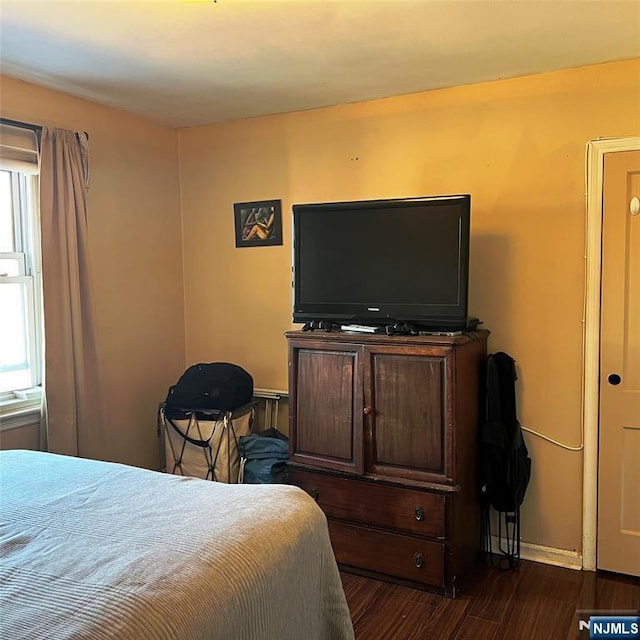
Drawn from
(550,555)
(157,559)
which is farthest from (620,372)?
(157,559)

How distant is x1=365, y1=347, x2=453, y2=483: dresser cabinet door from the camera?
9.11 ft

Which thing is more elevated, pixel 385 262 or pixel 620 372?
pixel 385 262

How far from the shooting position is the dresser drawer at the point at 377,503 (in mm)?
2807

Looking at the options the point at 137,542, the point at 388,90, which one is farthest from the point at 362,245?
the point at 137,542

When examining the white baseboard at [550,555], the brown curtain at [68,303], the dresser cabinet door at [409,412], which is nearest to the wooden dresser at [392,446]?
the dresser cabinet door at [409,412]

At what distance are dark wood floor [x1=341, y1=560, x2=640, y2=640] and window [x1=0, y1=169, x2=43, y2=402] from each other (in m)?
1.93

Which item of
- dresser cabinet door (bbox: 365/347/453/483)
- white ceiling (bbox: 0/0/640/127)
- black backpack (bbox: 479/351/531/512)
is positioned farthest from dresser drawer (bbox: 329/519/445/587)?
white ceiling (bbox: 0/0/640/127)

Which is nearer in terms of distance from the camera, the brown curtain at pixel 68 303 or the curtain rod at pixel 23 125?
the curtain rod at pixel 23 125

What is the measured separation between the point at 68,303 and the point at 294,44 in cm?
170

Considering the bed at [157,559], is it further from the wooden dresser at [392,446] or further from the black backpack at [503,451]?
the black backpack at [503,451]

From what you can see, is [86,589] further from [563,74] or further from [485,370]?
[563,74]

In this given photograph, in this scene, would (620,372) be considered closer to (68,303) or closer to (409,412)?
(409,412)

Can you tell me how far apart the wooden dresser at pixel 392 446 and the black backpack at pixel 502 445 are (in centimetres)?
7

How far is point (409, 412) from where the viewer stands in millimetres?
2854
